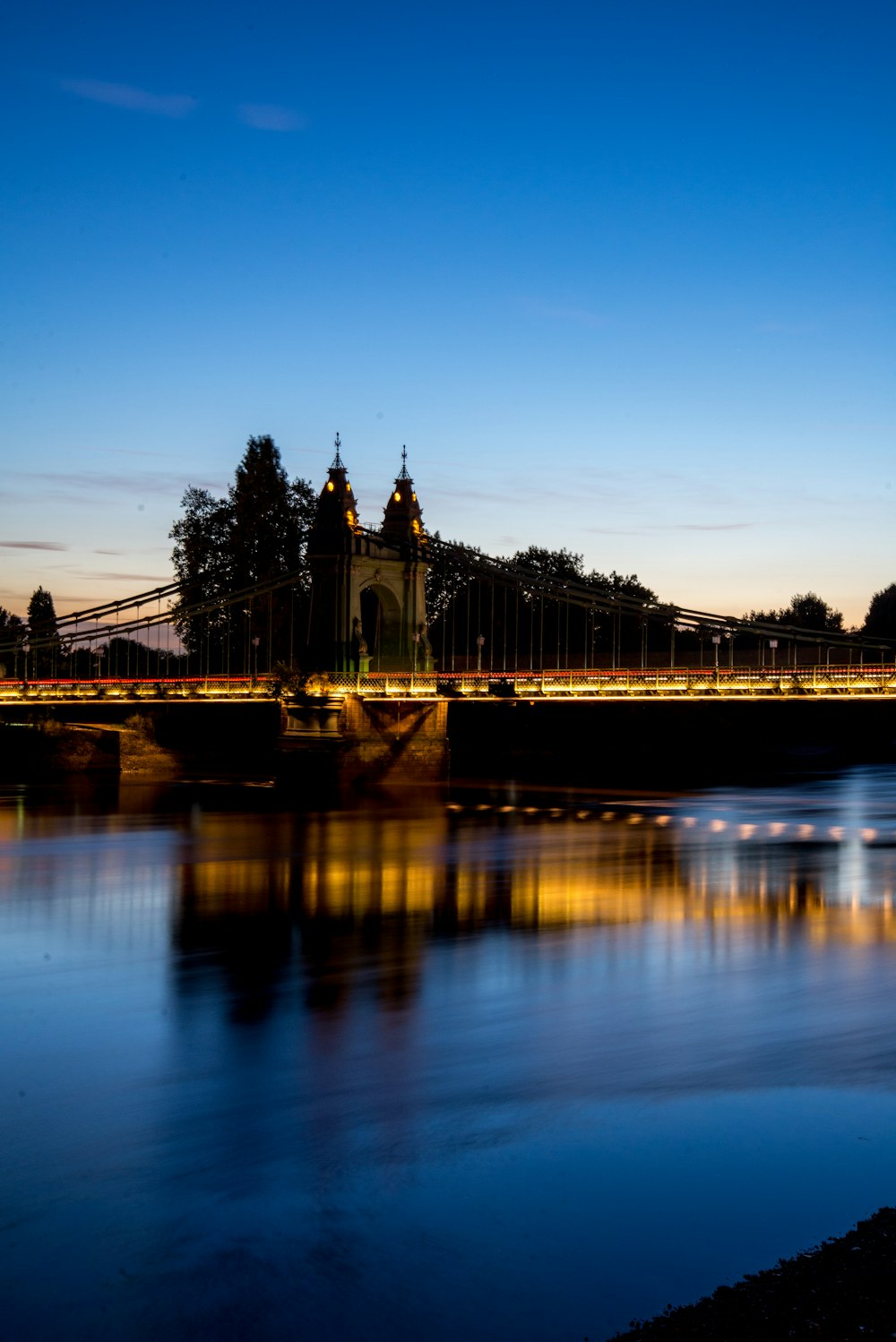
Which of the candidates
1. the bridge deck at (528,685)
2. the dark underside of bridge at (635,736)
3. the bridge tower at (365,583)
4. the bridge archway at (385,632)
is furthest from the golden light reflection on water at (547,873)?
the dark underside of bridge at (635,736)

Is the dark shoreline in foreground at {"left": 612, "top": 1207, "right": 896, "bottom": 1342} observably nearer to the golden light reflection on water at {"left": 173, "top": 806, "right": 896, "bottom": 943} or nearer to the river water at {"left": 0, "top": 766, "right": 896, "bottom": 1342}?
the river water at {"left": 0, "top": 766, "right": 896, "bottom": 1342}

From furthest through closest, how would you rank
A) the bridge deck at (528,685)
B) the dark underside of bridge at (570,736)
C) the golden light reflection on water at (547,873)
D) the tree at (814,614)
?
1. the tree at (814,614)
2. the dark underside of bridge at (570,736)
3. the bridge deck at (528,685)
4. the golden light reflection on water at (547,873)

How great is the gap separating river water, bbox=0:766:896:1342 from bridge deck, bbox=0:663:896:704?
22852mm

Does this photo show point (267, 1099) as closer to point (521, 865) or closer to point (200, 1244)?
point (200, 1244)

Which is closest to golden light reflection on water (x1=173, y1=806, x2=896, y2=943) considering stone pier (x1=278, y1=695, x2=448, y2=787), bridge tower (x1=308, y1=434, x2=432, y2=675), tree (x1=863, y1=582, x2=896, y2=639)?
stone pier (x1=278, y1=695, x2=448, y2=787)

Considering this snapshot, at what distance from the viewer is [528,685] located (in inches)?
2394

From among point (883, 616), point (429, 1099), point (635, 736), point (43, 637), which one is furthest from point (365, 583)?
point (429, 1099)

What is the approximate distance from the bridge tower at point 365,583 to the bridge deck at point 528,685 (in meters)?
2.37

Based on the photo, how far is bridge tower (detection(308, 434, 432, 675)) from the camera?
66250 millimetres

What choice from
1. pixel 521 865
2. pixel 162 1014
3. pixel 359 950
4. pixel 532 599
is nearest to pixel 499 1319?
pixel 162 1014

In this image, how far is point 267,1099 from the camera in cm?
1325

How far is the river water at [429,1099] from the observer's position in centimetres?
902

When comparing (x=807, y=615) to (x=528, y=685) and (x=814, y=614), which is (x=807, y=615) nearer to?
(x=814, y=614)

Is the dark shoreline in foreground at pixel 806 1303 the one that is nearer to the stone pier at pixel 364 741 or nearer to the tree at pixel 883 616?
the stone pier at pixel 364 741
